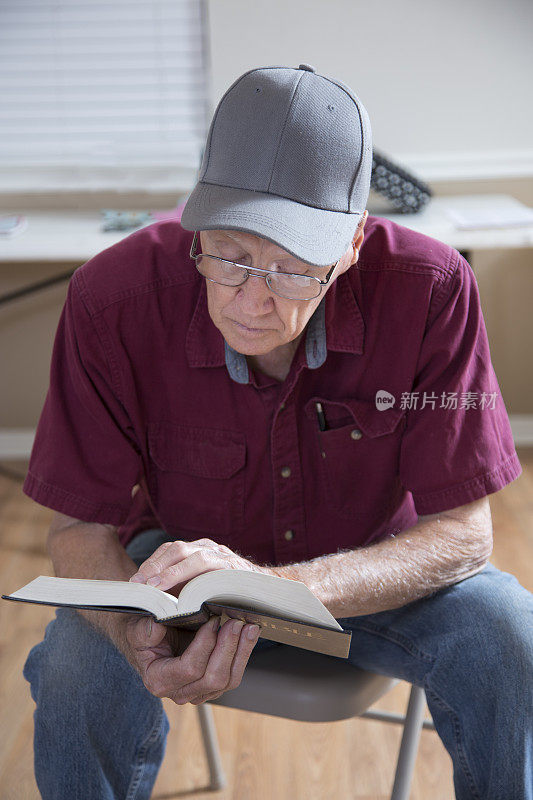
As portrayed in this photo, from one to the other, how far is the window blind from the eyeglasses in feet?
6.21

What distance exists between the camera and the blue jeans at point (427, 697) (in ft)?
3.15

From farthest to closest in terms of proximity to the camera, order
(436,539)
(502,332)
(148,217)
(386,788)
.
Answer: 1. (502,332)
2. (148,217)
3. (386,788)
4. (436,539)

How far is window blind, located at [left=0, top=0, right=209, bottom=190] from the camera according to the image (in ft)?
8.70

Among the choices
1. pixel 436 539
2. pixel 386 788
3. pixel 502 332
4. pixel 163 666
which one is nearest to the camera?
pixel 163 666

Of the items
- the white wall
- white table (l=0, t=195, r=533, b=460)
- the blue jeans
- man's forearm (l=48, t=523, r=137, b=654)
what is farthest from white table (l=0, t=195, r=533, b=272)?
the blue jeans

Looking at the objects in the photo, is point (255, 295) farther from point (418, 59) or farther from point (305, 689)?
point (418, 59)

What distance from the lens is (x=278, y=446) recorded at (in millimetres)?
1159

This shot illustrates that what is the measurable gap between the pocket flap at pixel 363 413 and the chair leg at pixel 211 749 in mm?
516

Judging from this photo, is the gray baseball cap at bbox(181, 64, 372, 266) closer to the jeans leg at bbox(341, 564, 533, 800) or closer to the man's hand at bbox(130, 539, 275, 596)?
the man's hand at bbox(130, 539, 275, 596)

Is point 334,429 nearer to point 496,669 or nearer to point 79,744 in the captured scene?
point 496,669

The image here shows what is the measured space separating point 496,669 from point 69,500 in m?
0.58

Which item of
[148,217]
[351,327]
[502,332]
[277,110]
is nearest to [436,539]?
[351,327]

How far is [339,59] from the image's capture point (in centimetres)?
260

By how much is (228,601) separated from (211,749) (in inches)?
28.9
